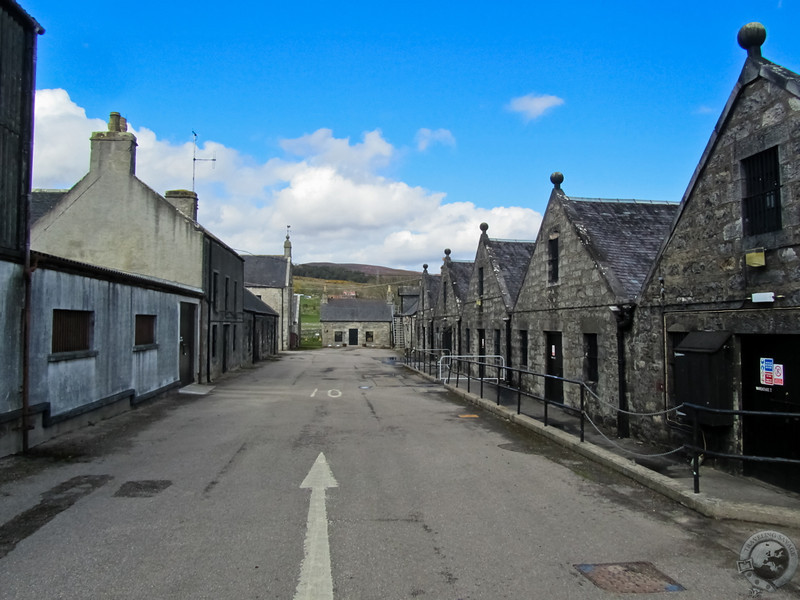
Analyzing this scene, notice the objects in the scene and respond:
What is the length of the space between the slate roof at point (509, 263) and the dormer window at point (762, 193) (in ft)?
36.2

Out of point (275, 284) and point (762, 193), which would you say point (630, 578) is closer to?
point (762, 193)

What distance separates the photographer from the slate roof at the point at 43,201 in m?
19.4

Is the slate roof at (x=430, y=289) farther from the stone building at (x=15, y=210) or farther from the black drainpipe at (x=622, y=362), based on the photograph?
the stone building at (x=15, y=210)

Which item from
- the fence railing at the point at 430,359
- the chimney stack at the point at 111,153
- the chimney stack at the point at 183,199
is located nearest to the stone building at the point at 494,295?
the fence railing at the point at 430,359

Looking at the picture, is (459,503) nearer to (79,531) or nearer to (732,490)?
(732,490)

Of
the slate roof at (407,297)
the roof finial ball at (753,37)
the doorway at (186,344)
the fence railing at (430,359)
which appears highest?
the roof finial ball at (753,37)

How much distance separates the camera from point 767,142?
22.3 ft

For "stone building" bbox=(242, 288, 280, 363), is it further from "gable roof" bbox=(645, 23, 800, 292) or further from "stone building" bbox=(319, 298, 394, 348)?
"gable roof" bbox=(645, 23, 800, 292)

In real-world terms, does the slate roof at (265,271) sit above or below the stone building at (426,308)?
above

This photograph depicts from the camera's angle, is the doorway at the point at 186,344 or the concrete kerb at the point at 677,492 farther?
the doorway at the point at 186,344

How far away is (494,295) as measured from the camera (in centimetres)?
2028

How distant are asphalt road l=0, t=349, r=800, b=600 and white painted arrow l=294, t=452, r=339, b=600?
0.07 feet

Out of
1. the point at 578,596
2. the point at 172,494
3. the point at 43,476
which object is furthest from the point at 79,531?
the point at 578,596

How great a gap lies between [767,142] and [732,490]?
448cm
